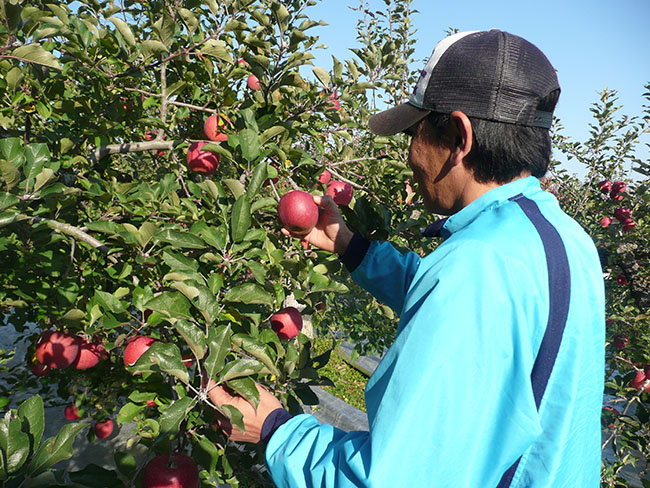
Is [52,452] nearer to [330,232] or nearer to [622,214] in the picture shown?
[330,232]

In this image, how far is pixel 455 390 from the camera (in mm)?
699

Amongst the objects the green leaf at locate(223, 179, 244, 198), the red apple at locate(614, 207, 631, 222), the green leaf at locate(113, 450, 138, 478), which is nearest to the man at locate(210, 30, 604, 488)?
the green leaf at locate(113, 450, 138, 478)

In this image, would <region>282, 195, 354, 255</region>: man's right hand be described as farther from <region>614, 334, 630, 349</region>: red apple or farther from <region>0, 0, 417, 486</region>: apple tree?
<region>614, 334, 630, 349</region>: red apple

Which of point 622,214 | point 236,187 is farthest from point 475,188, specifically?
point 622,214

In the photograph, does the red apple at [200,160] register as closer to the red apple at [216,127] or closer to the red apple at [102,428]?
the red apple at [216,127]

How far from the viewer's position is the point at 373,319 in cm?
347

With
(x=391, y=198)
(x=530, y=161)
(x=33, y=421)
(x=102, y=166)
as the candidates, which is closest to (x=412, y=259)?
(x=391, y=198)

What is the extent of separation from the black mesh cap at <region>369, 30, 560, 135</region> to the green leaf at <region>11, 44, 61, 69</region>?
3.71 feet

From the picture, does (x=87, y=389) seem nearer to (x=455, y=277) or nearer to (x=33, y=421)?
(x=33, y=421)

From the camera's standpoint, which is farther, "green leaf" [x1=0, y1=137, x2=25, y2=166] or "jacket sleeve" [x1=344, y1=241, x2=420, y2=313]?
"jacket sleeve" [x1=344, y1=241, x2=420, y2=313]

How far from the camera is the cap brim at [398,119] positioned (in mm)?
1084

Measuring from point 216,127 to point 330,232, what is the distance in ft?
2.43

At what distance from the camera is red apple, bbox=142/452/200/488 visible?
4.51ft

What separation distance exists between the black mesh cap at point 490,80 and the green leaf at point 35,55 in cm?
113
